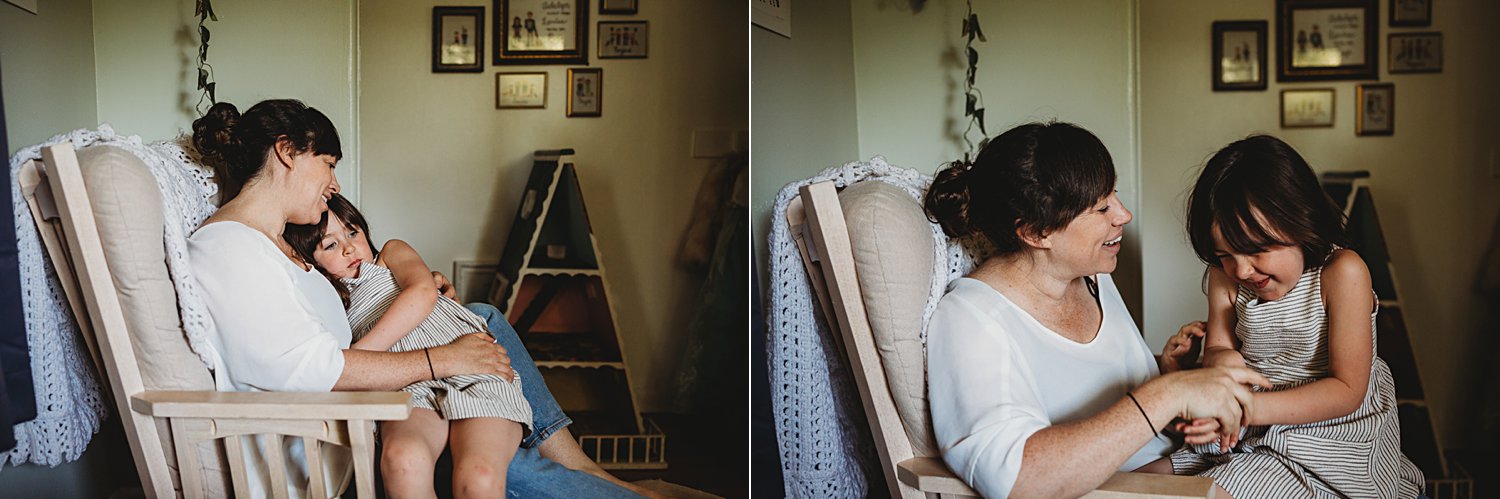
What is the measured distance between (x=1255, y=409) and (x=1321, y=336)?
0.23 metres

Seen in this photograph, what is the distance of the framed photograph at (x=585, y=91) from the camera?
78.0 inches

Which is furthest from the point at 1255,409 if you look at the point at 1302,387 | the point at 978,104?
the point at 978,104

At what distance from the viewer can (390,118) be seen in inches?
73.0

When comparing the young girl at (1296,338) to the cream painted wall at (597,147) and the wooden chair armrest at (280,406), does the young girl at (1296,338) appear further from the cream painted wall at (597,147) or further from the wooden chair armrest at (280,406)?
the wooden chair armrest at (280,406)

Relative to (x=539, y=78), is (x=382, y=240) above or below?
below

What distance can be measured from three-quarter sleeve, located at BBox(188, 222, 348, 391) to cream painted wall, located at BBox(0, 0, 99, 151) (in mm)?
286

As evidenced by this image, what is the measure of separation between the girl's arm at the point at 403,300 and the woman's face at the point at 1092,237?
1034 millimetres

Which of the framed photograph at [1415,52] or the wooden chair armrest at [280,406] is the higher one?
the framed photograph at [1415,52]

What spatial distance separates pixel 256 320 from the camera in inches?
53.6

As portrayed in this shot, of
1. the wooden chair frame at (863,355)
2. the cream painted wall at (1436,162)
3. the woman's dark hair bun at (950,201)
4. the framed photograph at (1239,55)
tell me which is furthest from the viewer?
the framed photograph at (1239,55)

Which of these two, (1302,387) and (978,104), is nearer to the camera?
(1302,387)

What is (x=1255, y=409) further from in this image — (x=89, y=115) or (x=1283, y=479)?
(x=89, y=115)

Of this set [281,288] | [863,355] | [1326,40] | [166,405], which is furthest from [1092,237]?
[166,405]

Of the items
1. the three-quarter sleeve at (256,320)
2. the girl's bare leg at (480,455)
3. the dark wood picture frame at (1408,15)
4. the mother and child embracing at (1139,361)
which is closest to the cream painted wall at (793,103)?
the mother and child embracing at (1139,361)
